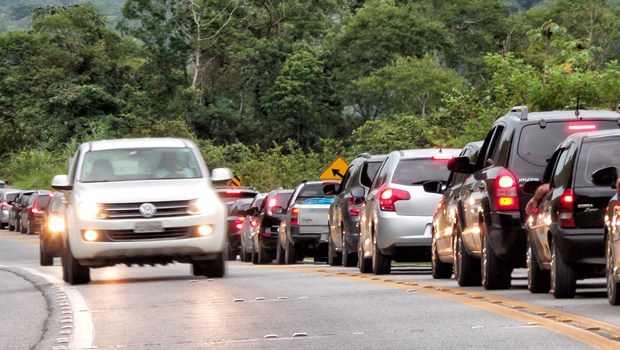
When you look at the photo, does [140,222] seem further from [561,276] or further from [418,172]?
[561,276]

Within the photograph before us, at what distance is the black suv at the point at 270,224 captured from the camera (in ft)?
109

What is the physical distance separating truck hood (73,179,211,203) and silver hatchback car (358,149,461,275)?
2330 millimetres

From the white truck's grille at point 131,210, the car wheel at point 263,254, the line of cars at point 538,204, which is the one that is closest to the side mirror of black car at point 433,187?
the line of cars at point 538,204

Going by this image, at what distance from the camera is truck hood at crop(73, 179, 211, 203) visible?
67.7 feet

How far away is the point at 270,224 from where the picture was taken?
1308 inches

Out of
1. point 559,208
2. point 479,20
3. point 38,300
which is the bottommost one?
point 38,300

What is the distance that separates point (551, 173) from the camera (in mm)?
15422

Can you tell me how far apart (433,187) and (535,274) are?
4.33 m

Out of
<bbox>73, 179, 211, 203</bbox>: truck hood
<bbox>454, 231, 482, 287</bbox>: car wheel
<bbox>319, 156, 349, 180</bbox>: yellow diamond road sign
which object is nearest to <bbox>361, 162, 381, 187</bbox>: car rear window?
<bbox>73, 179, 211, 203</bbox>: truck hood

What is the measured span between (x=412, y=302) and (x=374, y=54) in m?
79.9

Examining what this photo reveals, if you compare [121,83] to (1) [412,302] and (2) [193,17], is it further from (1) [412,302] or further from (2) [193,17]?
(1) [412,302]

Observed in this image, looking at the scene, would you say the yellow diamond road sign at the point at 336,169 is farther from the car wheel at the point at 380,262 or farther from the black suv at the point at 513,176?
the black suv at the point at 513,176

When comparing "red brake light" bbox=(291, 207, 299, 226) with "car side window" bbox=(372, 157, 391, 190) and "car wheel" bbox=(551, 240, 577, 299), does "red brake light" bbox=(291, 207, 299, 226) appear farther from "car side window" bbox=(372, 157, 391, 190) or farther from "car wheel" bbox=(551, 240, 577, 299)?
"car wheel" bbox=(551, 240, 577, 299)

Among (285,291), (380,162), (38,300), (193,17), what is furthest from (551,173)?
(193,17)
